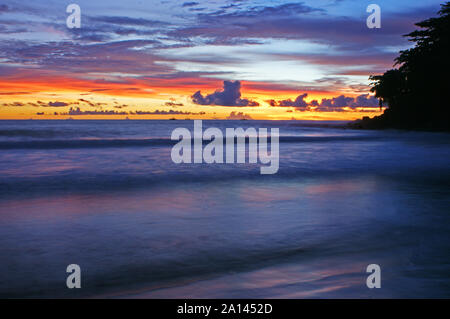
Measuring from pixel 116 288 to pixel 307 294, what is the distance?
1712mm

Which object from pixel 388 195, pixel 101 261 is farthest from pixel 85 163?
pixel 101 261

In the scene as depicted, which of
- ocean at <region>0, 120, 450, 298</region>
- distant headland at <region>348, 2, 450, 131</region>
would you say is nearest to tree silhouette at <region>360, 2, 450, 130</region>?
distant headland at <region>348, 2, 450, 131</region>

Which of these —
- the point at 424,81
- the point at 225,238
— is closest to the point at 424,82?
the point at 424,81

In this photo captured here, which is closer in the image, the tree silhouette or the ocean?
the ocean

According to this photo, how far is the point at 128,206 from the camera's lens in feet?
26.2

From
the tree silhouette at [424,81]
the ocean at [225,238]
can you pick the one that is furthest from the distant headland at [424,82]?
the ocean at [225,238]

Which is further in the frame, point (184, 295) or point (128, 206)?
point (128, 206)

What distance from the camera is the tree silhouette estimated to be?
40875 mm

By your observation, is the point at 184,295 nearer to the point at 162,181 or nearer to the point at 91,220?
the point at 91,220

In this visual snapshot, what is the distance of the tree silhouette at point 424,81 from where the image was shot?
4088 cm

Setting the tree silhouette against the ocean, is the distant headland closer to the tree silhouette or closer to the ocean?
the tree silhouette

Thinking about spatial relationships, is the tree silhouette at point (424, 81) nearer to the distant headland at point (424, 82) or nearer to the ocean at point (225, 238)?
the distant headland at point (424, 82)
